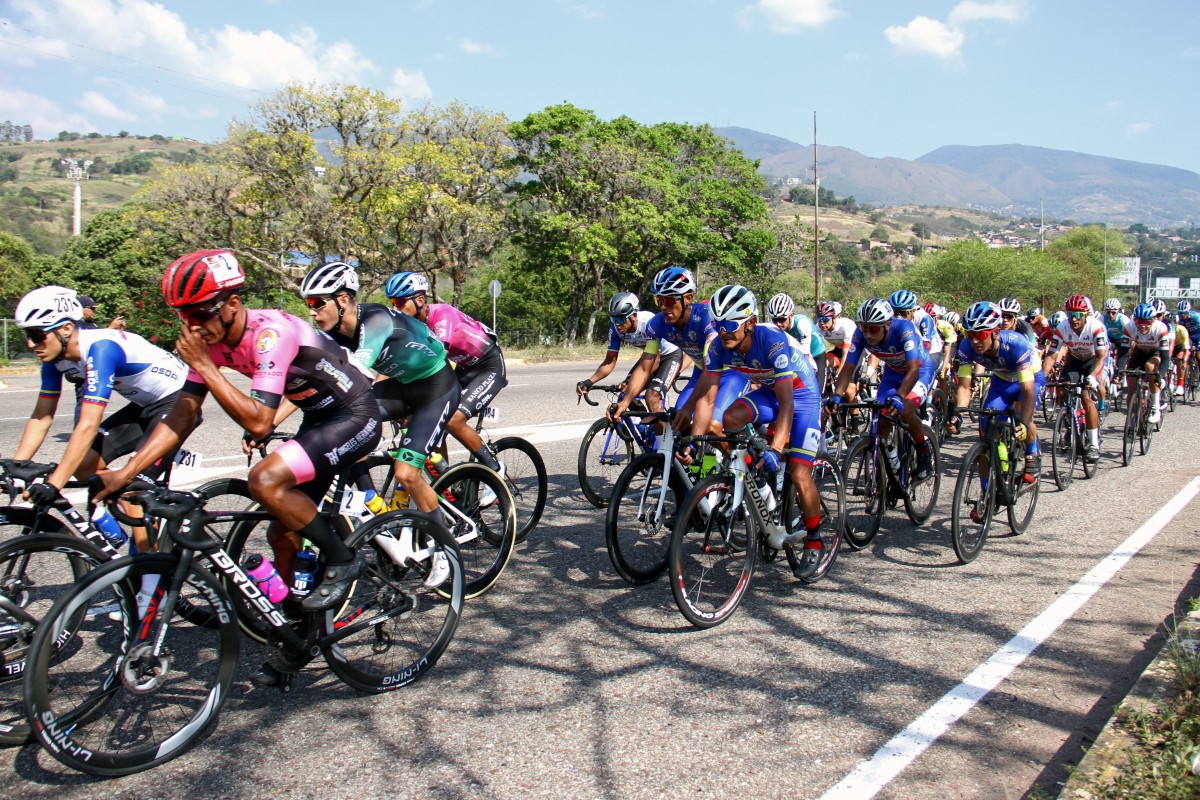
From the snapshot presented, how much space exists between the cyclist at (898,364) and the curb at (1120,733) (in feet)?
9.41

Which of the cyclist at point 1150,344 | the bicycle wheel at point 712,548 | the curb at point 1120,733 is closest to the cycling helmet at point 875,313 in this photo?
the bicycle wheel at point 712,548

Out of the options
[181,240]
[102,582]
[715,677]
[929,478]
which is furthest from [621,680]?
[181,240]

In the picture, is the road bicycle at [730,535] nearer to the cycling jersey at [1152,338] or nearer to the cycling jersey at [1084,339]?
the cycling jersey at [1084,339]

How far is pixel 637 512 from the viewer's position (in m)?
5.30

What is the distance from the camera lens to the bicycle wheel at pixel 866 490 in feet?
22.0

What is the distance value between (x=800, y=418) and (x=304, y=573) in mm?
3366

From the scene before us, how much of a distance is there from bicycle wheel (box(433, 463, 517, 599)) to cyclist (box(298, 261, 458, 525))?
0.31 meters

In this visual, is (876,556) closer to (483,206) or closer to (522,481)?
(522,481)

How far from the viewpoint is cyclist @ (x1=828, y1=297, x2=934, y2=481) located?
7.19 metres

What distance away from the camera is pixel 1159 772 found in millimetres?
3074

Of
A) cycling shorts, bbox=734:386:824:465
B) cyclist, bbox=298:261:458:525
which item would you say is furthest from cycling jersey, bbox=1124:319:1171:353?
cyclist, bbox=298:261:458:525

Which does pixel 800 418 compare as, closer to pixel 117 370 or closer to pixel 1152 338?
pixel 117 370

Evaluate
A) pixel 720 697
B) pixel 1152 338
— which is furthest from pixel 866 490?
pixel 1152 338

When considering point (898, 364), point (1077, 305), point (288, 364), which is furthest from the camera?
point (1077, 305)
